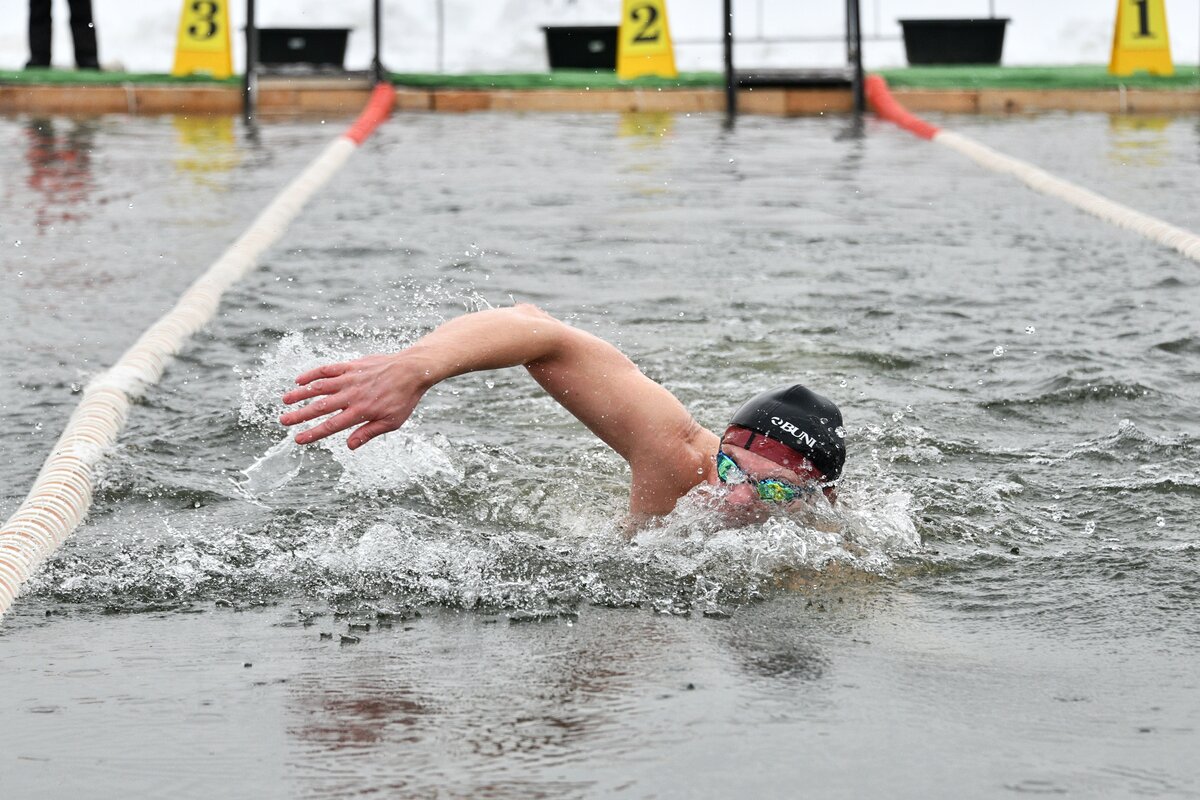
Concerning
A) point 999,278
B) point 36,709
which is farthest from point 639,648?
point 999,278

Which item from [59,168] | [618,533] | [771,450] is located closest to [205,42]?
[59,168]

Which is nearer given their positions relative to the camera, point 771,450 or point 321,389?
point 321,389

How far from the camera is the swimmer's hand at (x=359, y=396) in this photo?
10.7 ft

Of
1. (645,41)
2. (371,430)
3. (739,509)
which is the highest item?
(645,41)

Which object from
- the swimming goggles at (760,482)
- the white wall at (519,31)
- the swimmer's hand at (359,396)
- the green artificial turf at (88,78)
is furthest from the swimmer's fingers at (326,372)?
the white wall at (519,31)

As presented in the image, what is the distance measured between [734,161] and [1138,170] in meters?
3.06

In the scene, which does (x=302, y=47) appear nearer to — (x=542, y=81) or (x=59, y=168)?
(x=542, y=81)

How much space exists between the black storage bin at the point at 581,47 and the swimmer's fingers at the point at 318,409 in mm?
17308

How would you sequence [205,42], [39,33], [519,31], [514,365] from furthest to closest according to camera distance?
[519,31] < [205,42] < [39,33] < [514,365]

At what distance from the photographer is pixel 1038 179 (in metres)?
11.8

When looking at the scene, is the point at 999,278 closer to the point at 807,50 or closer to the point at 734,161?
the point at 734,161

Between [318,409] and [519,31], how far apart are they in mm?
24086

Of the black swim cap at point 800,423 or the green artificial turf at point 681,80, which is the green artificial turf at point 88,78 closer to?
the green artificial turf at point 681,80

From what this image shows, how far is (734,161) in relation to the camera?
13.3 meters
